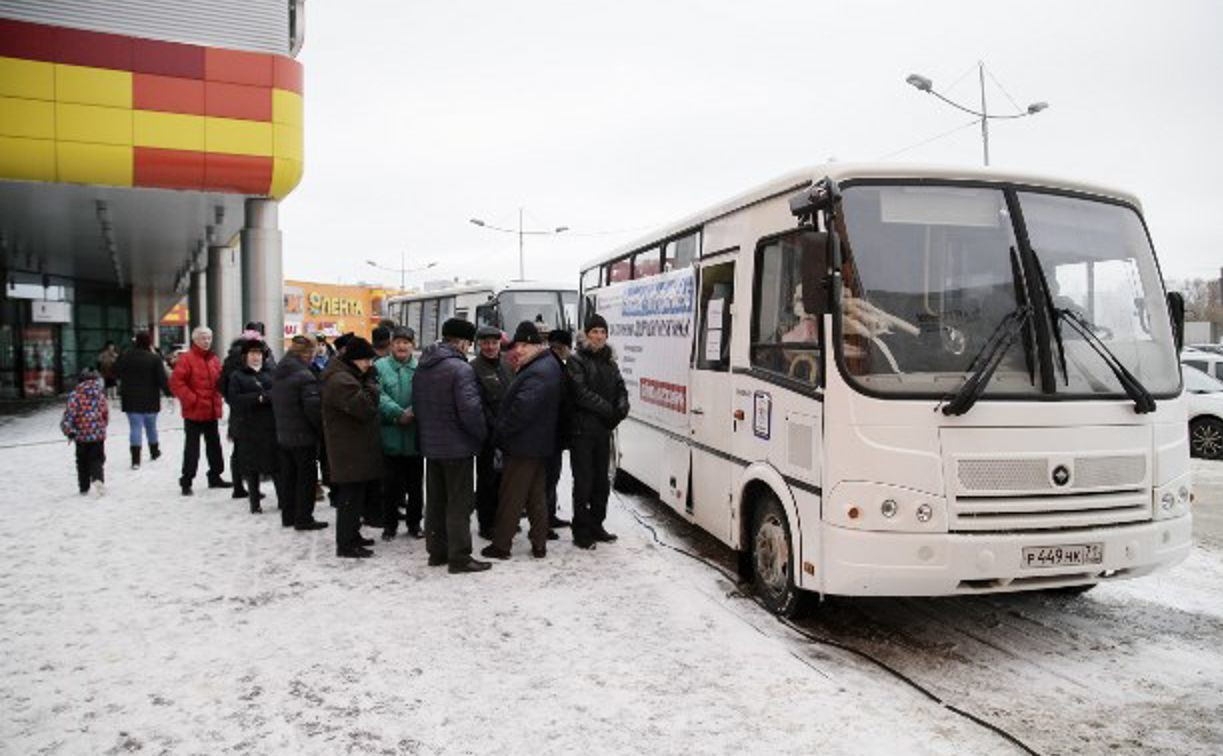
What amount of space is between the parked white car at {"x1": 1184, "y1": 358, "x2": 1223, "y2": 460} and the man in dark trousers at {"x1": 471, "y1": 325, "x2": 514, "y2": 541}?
37.0 ft

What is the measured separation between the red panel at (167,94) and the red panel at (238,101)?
6.0 inches

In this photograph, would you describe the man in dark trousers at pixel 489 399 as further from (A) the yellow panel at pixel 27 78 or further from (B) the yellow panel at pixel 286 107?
(A) the yellow panel at pixel 27 78

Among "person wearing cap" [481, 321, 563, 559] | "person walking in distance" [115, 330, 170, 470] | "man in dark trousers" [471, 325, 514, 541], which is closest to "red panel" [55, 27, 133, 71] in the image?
"person walking in distance" [115, 330, 170, 470]

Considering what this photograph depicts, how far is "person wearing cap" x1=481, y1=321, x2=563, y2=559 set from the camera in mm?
6750

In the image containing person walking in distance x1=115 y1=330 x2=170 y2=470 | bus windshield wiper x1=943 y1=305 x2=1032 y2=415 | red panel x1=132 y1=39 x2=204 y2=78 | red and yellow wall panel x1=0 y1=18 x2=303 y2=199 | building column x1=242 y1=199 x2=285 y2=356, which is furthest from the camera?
building column x1=242 y1=199 x2=285 y2=356

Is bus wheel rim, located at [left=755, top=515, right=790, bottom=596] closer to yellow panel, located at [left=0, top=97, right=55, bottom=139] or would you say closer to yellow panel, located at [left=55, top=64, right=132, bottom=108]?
yellow panel, located at [left=55, top=64, right=132, bottom=108]

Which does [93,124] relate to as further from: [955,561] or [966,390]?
[955,561]

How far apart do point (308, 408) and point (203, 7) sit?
967 cm

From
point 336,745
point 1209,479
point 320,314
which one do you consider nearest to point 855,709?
point 336,745

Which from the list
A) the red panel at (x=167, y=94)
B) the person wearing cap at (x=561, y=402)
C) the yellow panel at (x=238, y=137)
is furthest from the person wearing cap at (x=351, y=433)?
the red panel at (x=167, y=94)

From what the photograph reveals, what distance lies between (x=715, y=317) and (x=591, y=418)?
1.45 meters

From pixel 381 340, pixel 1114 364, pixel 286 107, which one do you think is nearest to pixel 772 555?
pixel 1114 364

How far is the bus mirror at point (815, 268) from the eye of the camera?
4.71 meters

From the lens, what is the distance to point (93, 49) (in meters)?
13.0
